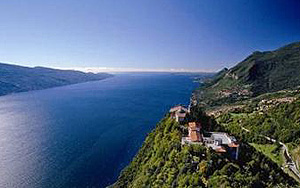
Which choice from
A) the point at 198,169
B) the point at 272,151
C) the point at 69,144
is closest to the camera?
the point at 198,169

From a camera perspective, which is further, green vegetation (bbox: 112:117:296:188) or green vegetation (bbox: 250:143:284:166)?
green vegetation (bbox: 250:143:284:166)

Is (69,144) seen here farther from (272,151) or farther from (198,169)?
(198,169)

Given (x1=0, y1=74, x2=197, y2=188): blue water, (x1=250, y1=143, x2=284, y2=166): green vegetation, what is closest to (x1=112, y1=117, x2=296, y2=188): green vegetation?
(x1=250, y1=143, x2=284, y2=166): green vegetation

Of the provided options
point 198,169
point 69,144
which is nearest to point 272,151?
point 198,169

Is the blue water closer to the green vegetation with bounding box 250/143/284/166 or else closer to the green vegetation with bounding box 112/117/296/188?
A: the green vegetation with bounding box 112/117/296/188

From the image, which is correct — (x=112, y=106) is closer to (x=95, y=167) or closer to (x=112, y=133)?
(x=112, y=133)

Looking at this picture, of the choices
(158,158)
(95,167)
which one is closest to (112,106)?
(95,167)

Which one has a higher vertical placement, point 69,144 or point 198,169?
point 198,169

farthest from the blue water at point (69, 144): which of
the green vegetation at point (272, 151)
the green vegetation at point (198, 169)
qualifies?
the green vegetation at point (272, 151)
